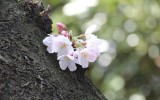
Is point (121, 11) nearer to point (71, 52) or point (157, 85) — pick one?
point (157, 85)

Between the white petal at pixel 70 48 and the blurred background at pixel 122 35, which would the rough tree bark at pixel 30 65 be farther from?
the blurred background at pixel 122 35

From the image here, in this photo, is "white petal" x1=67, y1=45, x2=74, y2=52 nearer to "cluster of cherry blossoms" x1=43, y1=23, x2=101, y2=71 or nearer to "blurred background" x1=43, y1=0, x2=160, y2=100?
"cluster of cherry blossoms" x1=43, y1=23, x2=101, y2=71

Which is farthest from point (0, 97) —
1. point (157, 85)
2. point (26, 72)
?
point (157, 85)

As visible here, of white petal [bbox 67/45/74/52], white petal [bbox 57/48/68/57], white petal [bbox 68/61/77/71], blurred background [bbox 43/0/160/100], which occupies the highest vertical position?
blurred background [bbox 43/0/160/100]

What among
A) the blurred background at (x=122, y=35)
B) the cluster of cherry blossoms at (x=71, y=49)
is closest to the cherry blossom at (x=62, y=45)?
the cluster of cherry blossoms at (x=71, y=49)

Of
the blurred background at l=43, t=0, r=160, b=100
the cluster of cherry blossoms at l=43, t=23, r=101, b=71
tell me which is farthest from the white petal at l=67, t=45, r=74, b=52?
the blurred background at l=43, t=0, r=160, b=100

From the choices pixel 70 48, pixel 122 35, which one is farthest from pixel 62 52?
pixel 122 35
